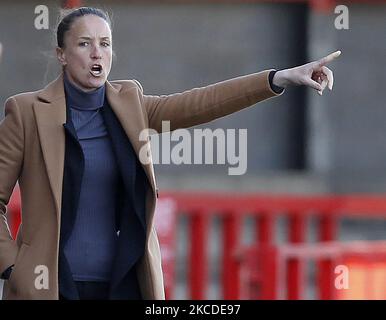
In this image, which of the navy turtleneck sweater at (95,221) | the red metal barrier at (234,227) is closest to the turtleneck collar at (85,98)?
the navy turtleneck sweater at (95,221)

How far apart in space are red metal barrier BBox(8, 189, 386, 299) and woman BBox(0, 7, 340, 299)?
3.79 meters

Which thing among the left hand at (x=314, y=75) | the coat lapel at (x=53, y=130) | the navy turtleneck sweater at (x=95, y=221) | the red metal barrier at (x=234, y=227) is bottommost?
the red metal barrier at (x=234, y=227)

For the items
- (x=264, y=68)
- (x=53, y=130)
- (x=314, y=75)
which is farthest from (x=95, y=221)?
(x=264, y=68)

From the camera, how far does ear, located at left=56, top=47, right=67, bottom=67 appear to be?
4297 mm

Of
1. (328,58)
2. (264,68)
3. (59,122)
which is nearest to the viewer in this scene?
(328,58)

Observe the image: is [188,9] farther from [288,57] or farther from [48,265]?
[48,265]

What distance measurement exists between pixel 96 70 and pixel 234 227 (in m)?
4.86

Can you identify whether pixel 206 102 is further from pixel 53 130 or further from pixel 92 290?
→ pixel 92 290

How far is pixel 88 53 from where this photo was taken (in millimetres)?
4219

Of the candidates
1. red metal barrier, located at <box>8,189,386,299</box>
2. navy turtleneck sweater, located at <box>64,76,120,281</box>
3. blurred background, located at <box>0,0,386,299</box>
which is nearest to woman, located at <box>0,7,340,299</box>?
navy turtleneck sweater, located at <box>64,76,120,281</box>

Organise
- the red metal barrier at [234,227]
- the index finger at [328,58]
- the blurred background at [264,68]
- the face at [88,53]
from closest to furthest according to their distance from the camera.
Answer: the index finger at [328,58], the face at [88,53], the red metal barrier at [234,227], the blurred background at [264,68]

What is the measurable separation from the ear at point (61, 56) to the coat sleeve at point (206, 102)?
0.26 meters

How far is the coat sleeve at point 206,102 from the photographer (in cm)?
423

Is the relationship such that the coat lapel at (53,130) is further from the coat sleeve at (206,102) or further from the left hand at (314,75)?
the left hand at (314,75)
